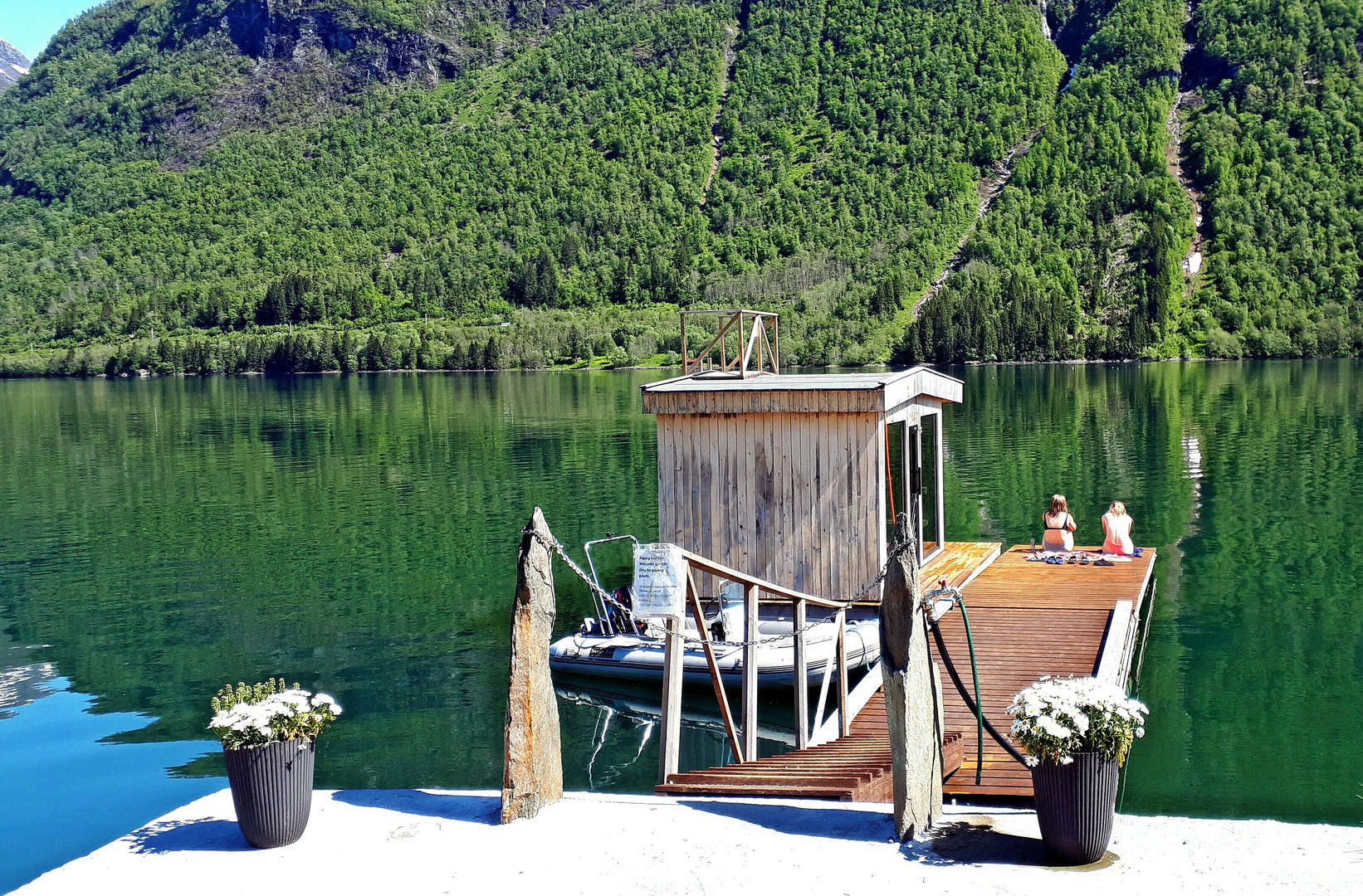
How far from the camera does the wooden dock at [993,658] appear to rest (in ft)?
31.7

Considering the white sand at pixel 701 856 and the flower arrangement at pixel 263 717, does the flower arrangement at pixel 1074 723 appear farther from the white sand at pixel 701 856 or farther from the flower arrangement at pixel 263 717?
the flower arrangement at pixel 263 717

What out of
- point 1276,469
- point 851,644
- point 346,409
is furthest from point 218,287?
point 851,644

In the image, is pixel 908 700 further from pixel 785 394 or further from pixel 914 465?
pixel 914 465

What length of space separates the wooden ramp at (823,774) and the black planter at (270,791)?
3.06m

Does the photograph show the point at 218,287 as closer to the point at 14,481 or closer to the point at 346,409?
the point at 346,409

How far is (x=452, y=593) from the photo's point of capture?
75.4 feet

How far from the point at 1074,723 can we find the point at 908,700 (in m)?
1.05

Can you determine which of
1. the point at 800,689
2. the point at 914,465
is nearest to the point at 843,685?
the point at 800,689

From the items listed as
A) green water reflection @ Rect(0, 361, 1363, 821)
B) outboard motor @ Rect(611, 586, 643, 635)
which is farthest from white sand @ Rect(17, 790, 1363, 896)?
outboard motor @ Rect(611, 586, 643, 635)

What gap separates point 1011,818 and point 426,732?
8.90 metres

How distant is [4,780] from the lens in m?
13.8

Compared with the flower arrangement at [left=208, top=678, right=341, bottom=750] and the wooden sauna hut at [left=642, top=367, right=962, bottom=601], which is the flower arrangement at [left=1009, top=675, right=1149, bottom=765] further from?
the wooden sauna hut at [left=642, top=367, right=962, bottom=601]

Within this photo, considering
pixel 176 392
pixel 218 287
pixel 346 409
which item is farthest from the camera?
pixel 218 287

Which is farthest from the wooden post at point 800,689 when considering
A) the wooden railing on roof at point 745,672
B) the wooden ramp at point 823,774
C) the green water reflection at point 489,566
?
the green water reflection at point 489,566
